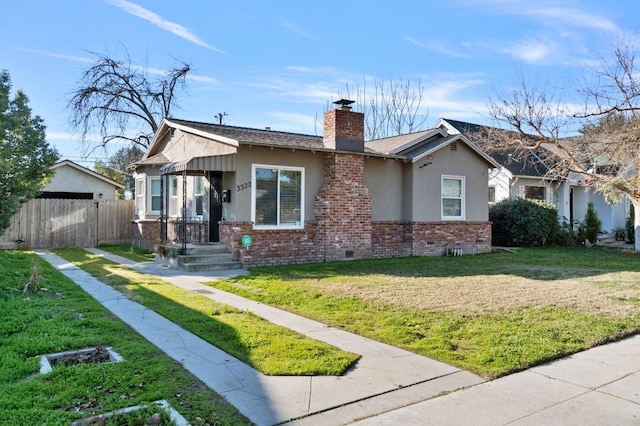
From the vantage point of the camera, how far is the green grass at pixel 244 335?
461cm

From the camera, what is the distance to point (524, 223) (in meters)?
18.7

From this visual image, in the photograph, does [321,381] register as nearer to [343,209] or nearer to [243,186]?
[243,186]

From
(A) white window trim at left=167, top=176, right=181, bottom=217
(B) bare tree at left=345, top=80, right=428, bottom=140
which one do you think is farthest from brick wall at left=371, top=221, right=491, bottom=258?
(B) bare tree at left=345, top=80, right=428, bottom=140

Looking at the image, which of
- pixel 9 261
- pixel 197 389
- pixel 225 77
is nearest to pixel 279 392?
pixel 197 389

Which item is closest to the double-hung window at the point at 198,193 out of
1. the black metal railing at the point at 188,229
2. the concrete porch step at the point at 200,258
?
the black metal railing at the point at 188,229

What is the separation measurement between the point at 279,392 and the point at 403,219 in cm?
1197

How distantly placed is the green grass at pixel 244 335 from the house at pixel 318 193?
3889 millimetres

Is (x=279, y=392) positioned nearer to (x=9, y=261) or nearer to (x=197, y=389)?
(x=197, y=389)

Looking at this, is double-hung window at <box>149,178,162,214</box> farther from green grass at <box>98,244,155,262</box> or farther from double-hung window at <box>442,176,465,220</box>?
double-hung window at <box>442,176,465,220</box>

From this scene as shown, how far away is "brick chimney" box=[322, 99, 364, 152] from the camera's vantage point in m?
13.8

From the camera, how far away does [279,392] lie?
397 centimetres

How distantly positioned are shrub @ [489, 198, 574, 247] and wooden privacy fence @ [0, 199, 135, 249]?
1540 centimetres

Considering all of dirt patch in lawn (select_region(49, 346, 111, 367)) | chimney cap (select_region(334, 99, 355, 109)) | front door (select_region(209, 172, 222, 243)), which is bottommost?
dirt patch in lawn (select_region(49, 346, 111, 367))

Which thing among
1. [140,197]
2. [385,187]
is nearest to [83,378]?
[385,187]
